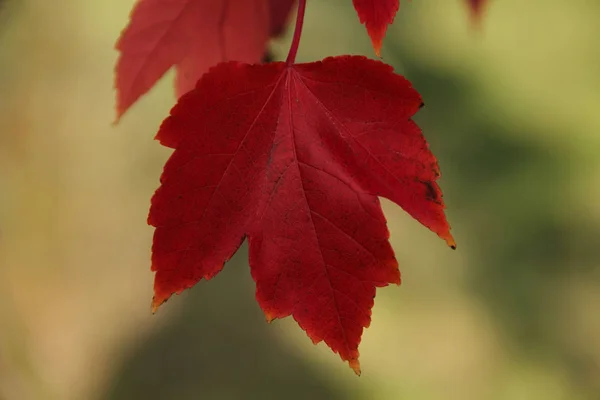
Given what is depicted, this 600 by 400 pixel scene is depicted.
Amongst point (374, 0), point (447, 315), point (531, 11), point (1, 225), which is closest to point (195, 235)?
point (374, 0)

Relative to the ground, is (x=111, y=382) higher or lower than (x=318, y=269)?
lower

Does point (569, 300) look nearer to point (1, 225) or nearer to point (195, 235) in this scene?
point (195, 235)

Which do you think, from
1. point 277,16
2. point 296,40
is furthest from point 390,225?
point 296,40

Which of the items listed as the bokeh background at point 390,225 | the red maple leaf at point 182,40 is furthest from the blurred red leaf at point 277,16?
the bokeh background at point 390,225

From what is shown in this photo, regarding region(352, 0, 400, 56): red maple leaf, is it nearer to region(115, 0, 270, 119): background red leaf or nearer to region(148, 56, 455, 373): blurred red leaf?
region(148, 56, 455, 373): blurred red leaf

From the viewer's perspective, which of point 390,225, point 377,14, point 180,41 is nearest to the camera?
point 377,14

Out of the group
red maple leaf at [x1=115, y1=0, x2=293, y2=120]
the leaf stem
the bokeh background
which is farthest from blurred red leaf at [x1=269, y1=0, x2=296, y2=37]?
the bokeh background

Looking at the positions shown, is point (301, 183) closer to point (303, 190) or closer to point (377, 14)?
point (303, 190)
